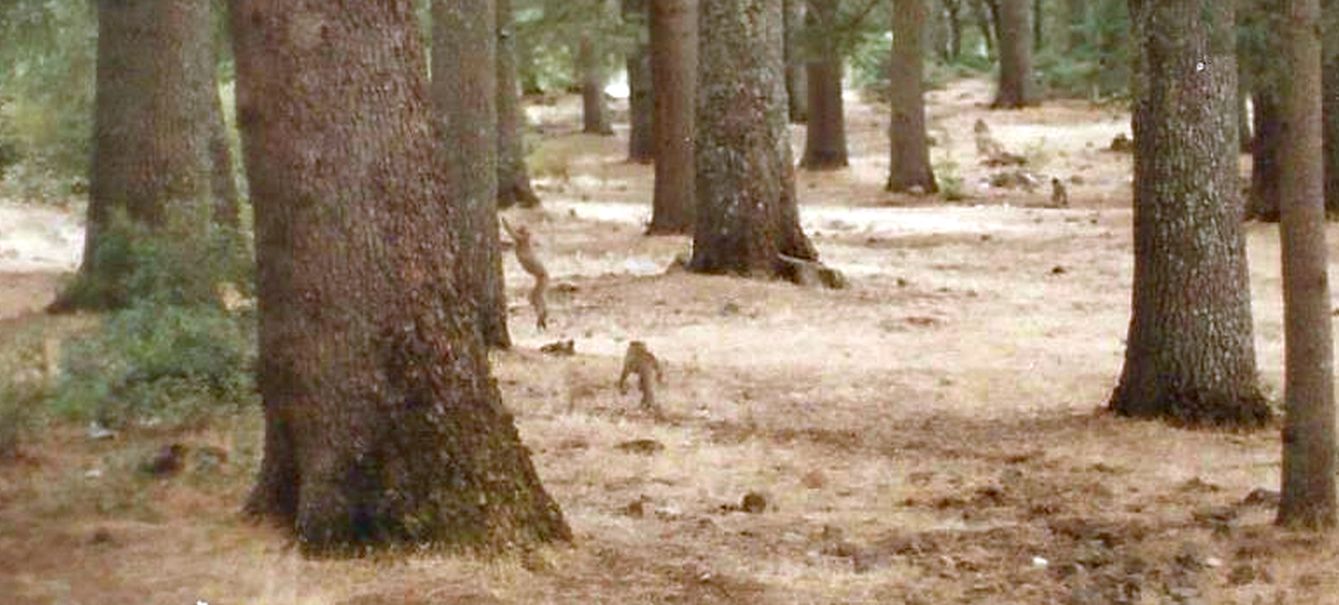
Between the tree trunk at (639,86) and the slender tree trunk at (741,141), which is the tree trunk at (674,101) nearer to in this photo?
the slender tree trunk at (741,141)

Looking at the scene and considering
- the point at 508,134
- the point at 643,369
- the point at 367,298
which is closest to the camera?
the point at 367,298

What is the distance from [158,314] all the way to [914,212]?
17.9 metres

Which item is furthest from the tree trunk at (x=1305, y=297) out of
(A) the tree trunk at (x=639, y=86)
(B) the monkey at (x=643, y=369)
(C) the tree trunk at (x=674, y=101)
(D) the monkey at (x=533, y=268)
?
(A) the tree trunk at (x=639, y=86)

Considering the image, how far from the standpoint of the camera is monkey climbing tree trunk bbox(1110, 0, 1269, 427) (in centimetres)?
1234

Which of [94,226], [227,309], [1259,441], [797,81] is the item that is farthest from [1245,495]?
[797,81]

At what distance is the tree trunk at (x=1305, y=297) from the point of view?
966 cm

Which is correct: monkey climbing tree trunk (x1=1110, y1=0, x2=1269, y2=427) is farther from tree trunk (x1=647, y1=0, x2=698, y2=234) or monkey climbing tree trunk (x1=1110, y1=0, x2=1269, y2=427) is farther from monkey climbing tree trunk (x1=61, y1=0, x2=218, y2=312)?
tree trunk (x1=647, y1=0, x2=698, y2=234)

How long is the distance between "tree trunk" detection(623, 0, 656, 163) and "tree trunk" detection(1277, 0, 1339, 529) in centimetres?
2426

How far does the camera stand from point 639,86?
36.6m

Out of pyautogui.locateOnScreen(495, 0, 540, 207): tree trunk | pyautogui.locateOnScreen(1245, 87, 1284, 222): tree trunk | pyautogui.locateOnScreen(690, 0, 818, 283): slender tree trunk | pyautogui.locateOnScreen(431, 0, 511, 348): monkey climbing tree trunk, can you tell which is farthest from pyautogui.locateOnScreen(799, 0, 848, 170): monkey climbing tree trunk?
pyautogui.locateOnScreen(431, 0, 511, 348): monkey climbing tree trunk

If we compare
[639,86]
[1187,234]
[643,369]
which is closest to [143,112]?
[643,369]

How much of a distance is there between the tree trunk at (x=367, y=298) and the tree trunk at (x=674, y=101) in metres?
14.2

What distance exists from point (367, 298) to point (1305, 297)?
13.1ft

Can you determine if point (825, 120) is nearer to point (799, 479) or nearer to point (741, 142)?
point (741, 142)
